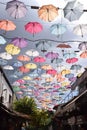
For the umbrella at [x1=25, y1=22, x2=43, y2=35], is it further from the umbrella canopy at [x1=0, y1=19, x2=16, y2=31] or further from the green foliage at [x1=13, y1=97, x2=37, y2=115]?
the green foliage at [x1=13, y1=97, x2=37, y2=115]

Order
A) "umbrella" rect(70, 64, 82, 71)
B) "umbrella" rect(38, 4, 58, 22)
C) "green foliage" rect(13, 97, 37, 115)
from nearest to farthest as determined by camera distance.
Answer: "umbrella" rect(38, 4, 58, 22), "umbrella" rect(70, 64, 82, 71), "green foliage" rect(13, 97, 37, 115)

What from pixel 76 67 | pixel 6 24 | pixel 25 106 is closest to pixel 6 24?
pixel 6 24

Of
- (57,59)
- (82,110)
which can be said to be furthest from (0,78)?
(82,110)

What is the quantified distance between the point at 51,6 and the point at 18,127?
21.8m

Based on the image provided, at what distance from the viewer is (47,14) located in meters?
12.8

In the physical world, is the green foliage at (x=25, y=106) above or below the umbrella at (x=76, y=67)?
below

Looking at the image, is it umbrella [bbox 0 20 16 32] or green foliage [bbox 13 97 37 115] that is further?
green foliage [bbox 13 97 37 115]

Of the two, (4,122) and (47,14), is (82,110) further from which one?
(4,122)

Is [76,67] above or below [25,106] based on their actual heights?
above

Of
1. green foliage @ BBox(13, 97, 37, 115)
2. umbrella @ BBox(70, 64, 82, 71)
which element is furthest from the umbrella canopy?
green foliage @ BBox(13, 97, 37, 115)

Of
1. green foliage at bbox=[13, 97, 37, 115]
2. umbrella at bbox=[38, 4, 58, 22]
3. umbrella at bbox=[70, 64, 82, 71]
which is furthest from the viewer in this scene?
green foliage at bbox=[13, 97, 37, 115]

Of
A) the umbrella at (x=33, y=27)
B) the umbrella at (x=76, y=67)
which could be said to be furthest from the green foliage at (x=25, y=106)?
the umbrella at (x=33, y=27)

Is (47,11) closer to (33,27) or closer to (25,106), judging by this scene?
(33,27)

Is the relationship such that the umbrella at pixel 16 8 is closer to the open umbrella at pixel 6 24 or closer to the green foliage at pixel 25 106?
the open umbrella at pixel 6 24
